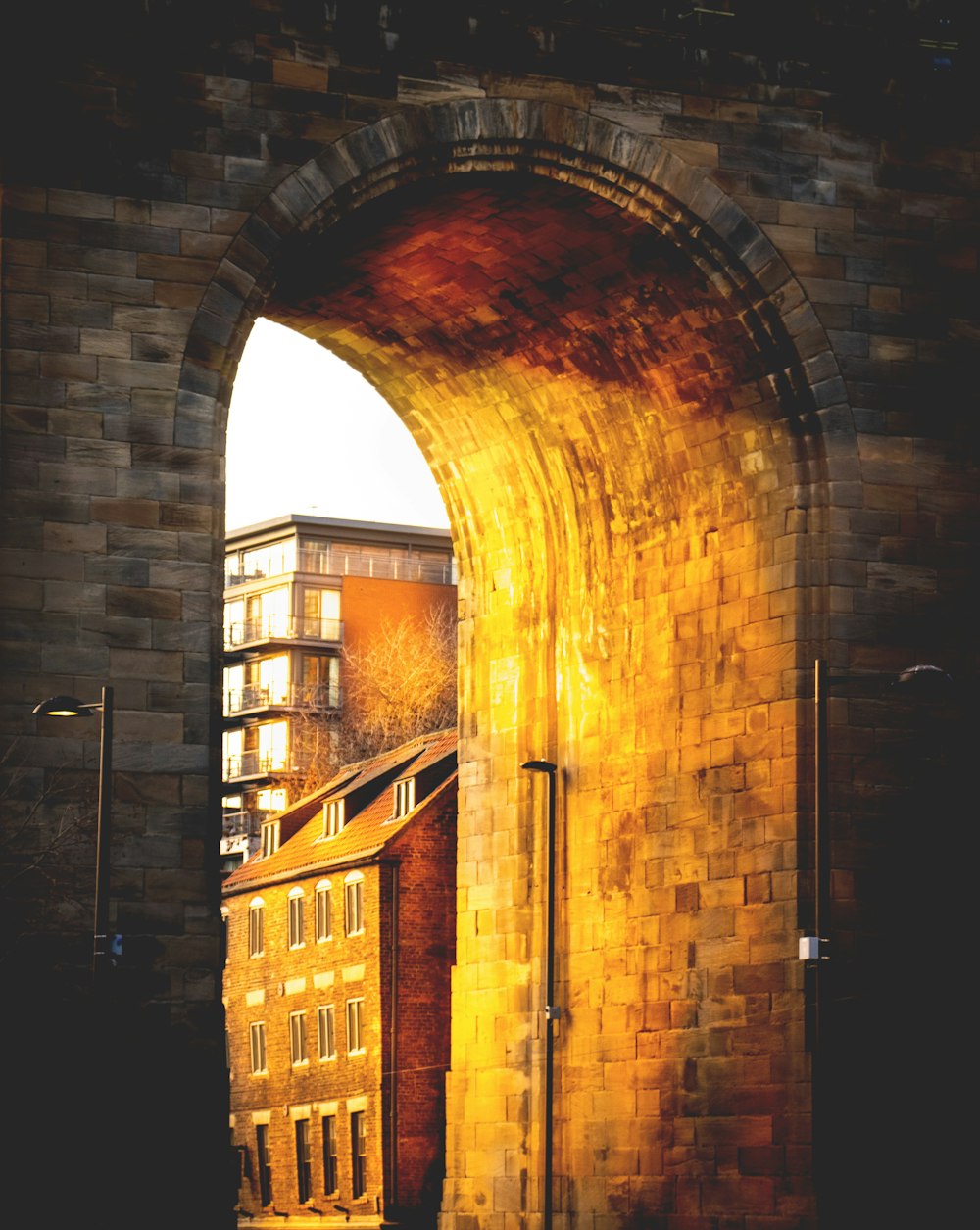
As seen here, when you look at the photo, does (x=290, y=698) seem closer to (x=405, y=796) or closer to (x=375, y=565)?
(x=375, y=565)

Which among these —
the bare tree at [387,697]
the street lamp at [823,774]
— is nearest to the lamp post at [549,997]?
the street lamp at [823,774]

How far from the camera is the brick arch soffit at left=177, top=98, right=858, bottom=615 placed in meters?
36.7

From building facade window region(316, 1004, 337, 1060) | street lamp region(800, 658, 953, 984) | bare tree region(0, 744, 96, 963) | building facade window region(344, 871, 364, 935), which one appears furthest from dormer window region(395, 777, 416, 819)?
bare tree region(0, 744, 96, 963)

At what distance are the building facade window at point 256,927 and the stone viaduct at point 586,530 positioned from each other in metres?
29.5

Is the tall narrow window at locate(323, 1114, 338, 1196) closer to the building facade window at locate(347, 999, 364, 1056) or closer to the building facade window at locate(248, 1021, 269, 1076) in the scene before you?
the building facade window at locate(347, 999, 364, 1056)

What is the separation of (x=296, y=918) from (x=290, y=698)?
122 feet

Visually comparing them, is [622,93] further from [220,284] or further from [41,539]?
[41,539]

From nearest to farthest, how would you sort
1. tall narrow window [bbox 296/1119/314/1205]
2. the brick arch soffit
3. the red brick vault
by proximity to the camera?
the brick arch soffit
the red brick vault
tall narrow window [bbox 296/1119/314/1205]

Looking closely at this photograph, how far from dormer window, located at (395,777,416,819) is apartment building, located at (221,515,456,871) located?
33.8m

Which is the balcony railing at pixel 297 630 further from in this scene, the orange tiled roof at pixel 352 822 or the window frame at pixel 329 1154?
the window frame at pixel 329 1154

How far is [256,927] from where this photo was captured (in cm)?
7369

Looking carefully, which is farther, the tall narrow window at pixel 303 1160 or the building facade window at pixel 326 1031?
the tall narrow window at pixel 303 1160

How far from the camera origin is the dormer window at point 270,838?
76.4 m

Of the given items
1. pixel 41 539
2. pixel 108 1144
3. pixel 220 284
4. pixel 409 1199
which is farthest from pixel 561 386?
pixel 409 1199
